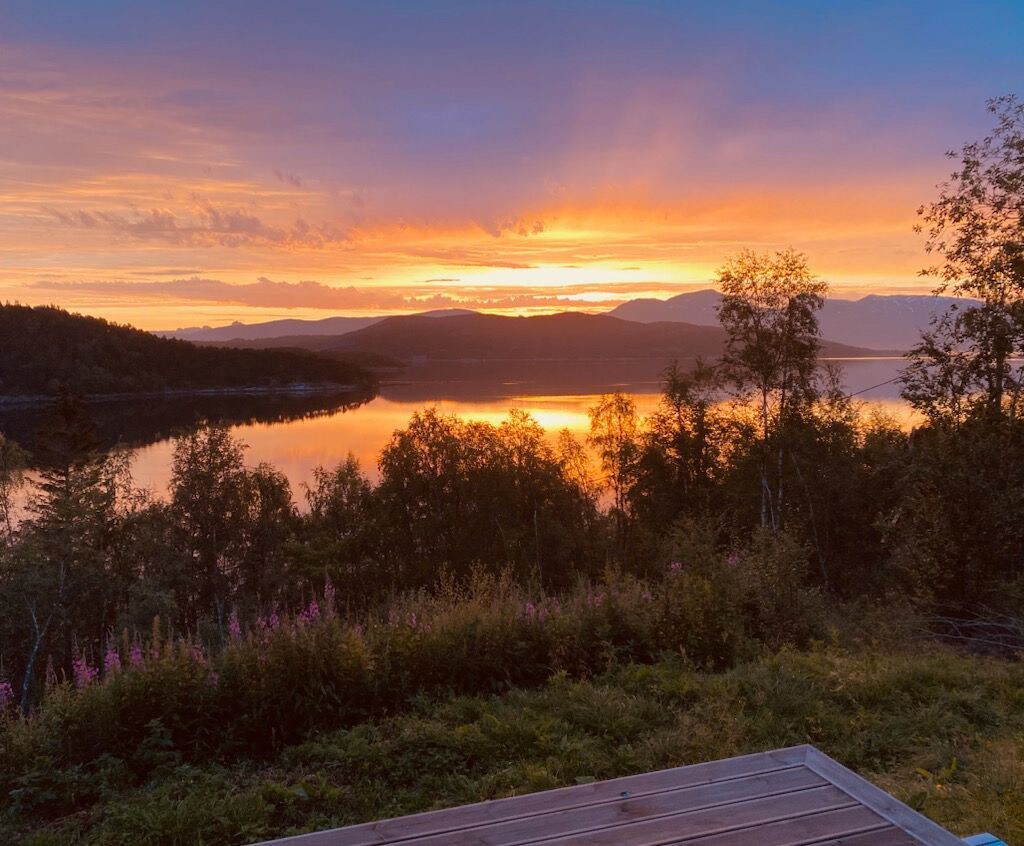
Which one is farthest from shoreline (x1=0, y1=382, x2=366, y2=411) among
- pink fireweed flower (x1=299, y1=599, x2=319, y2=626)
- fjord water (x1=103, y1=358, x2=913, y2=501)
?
pink fireweed flower (x1=299, y1=599, x2=319, y2=626)

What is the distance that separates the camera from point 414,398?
107 metres

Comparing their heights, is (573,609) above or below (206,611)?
above

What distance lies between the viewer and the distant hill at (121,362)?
109 m

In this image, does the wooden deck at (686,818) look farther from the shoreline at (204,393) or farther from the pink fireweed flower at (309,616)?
the shoreline at (204,393)

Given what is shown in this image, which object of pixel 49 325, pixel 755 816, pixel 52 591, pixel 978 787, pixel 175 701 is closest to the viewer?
pixel 755 816

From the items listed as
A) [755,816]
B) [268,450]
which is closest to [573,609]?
[755,816]

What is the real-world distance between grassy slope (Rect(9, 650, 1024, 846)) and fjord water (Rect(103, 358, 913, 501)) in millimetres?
26912

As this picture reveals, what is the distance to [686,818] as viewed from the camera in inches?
84.7

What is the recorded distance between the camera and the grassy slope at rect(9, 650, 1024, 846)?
3.62m

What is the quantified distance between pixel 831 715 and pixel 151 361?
13423 centimetres

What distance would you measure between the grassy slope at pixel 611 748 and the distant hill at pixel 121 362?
389 feet

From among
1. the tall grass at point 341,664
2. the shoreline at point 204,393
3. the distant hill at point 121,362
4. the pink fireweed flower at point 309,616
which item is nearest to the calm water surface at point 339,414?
the shoreline at point 204,393

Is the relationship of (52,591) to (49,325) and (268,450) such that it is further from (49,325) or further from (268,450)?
(49,325)

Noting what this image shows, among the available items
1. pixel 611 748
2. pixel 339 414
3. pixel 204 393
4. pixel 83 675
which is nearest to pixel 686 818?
pixel 611 748
